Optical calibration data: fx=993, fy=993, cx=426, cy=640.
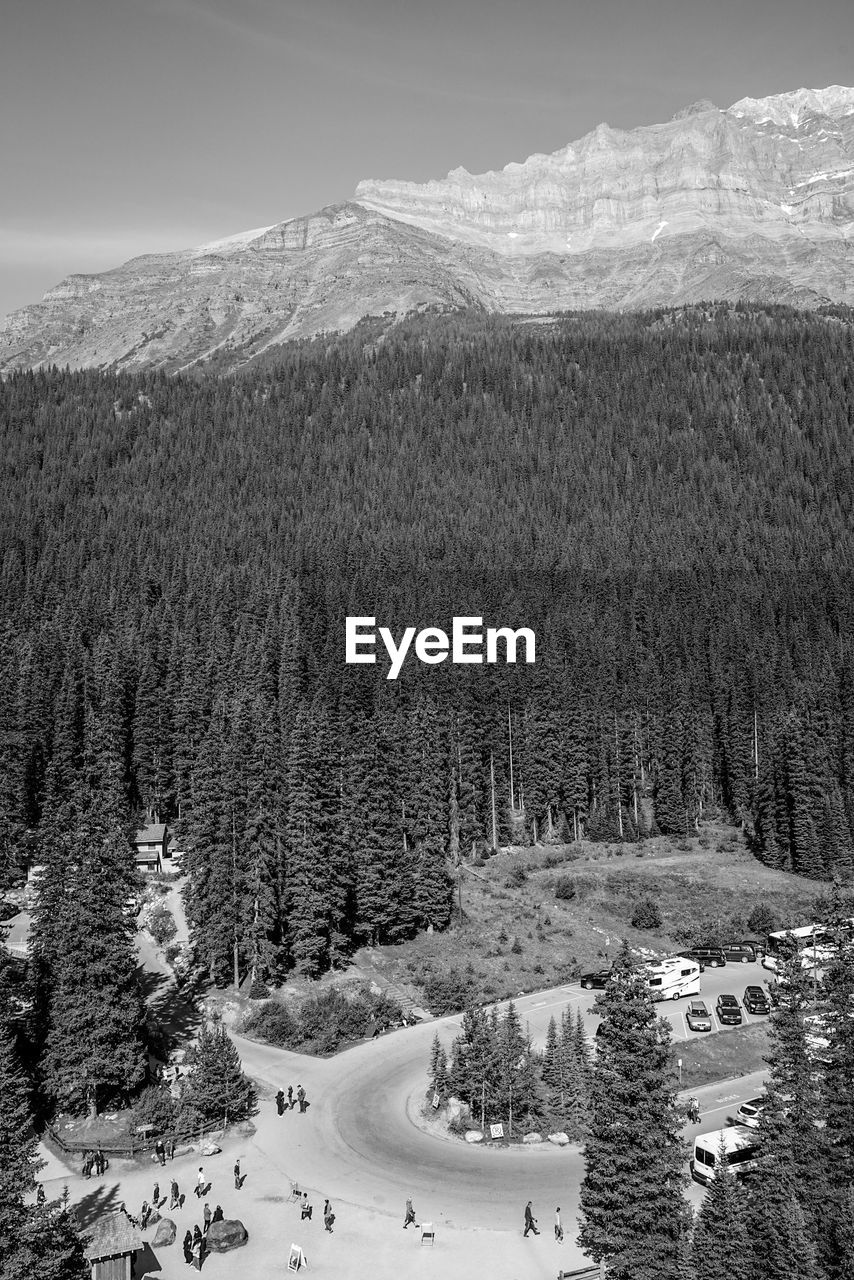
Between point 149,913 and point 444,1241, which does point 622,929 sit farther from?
point 444,1241

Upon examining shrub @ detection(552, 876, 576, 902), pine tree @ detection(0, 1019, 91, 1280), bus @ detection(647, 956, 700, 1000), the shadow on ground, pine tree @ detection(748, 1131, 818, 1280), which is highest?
pine tree @ detection(0, 1019, 91, 1280)

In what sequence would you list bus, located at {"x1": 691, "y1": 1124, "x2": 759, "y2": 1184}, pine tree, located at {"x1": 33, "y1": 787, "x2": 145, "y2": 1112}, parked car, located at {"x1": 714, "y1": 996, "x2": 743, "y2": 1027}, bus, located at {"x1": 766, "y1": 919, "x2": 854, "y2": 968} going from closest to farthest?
1. bus, located at {"x1": 691, "y1": 1124, "x2": 759, "y2": 1184}
2. pine tree, located at {"x1": 33, "y1": 787, "x2": 145, "y2": 1112}
3. bus, located at {"x1": 766, "y1": 919, "x2": 854, "y2": 968}
4. parked car, located at {"x1": 714, "y1": 996, "x2": 743, "y2": 1027}

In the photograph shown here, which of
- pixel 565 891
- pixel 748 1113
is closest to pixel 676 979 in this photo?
pixel 748 1113

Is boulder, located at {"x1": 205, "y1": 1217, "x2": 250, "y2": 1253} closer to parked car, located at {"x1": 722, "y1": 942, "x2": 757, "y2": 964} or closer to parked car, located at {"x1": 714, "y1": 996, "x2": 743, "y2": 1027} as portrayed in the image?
parked car, located at {"x1": 714, "y1": 996, "x2": 743, "y2": 1027}

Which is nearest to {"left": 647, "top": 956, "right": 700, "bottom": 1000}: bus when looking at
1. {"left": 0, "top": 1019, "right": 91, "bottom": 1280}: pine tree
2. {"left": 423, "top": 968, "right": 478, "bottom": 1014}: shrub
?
{"left": 423, "top": 968, "right": 478, "bottom": 1014}: shrub

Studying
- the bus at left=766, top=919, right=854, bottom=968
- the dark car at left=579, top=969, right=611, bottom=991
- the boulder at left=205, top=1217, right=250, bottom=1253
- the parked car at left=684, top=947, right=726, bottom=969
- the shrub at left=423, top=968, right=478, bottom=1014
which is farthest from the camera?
the parked car at left=684, top=947, right=726, bottom=969
